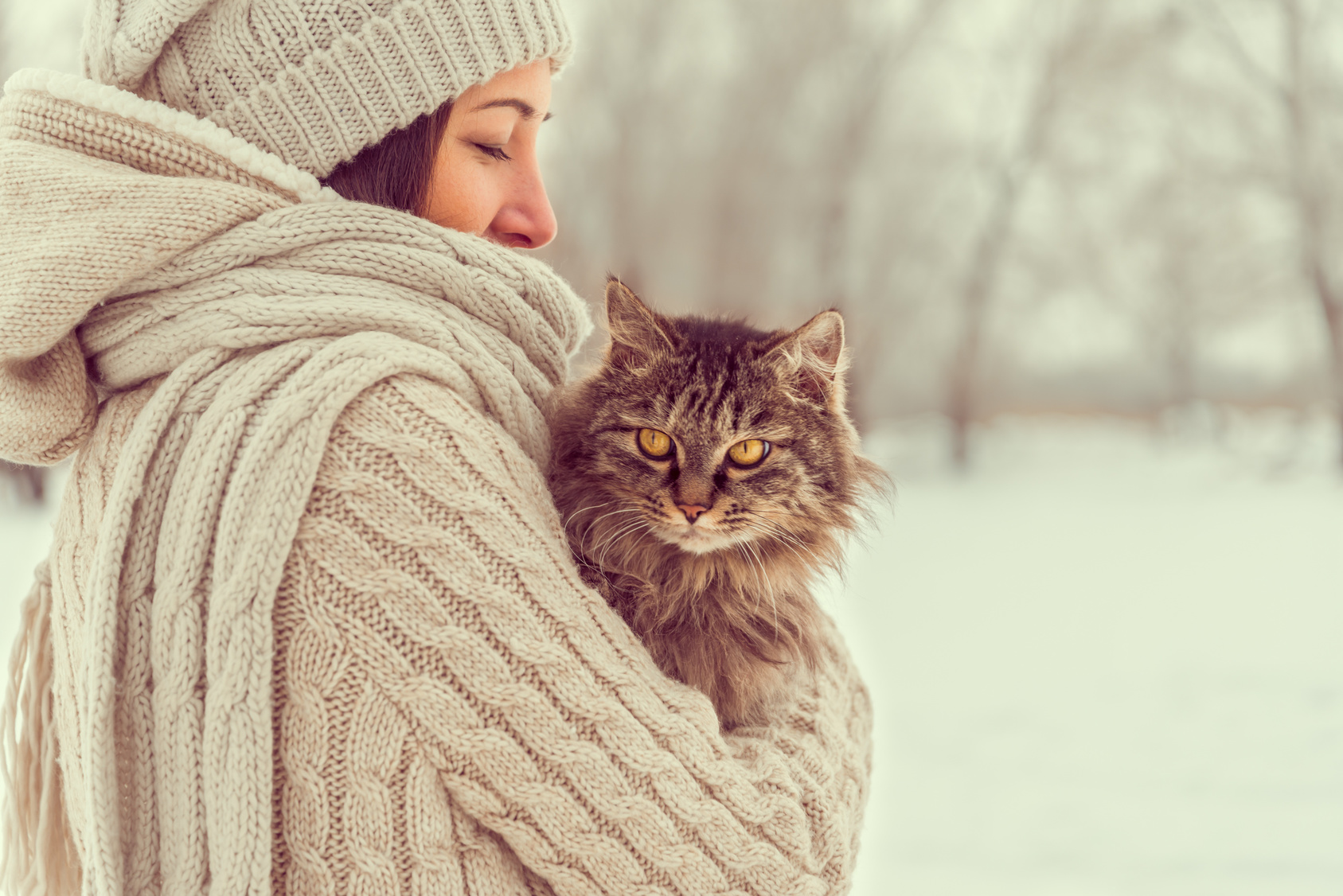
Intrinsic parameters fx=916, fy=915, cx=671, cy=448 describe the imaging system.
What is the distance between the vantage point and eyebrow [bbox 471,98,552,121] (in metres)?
1.25

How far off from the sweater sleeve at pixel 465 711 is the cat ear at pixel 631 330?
1.58 ft

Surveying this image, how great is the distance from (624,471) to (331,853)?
2.29 feet

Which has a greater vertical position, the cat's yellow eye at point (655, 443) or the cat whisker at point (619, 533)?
the cat's yellow eye at point (655, 443)

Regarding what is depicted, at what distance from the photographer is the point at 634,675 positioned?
41.7 inches

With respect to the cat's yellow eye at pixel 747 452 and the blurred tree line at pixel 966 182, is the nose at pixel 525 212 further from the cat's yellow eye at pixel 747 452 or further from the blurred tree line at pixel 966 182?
the blurred tree line at pixel 966 182

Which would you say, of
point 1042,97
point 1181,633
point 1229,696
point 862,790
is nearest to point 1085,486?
point 1042,97

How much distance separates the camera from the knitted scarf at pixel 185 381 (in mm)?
926

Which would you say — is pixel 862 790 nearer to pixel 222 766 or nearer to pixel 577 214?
pixel 222 766

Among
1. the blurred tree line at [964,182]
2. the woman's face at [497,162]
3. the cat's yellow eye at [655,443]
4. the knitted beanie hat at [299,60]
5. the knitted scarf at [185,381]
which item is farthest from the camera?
the blurred tree line at [964,182]

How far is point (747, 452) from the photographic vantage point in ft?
4.85

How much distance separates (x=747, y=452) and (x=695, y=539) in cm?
17

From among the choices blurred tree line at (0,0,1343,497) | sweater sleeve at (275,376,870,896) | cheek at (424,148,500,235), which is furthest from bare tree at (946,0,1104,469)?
sweater sleeve at (275,376,870,896)

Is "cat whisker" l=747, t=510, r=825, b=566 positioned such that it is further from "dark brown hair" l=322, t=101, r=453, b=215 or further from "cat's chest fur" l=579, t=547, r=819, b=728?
"dark brown hair" l=322, t=101, r=453, b=215

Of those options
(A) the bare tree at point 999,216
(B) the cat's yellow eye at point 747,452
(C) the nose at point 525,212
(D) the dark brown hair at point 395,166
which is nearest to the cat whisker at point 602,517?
(B) the cat's yellow eye at point 747,452
